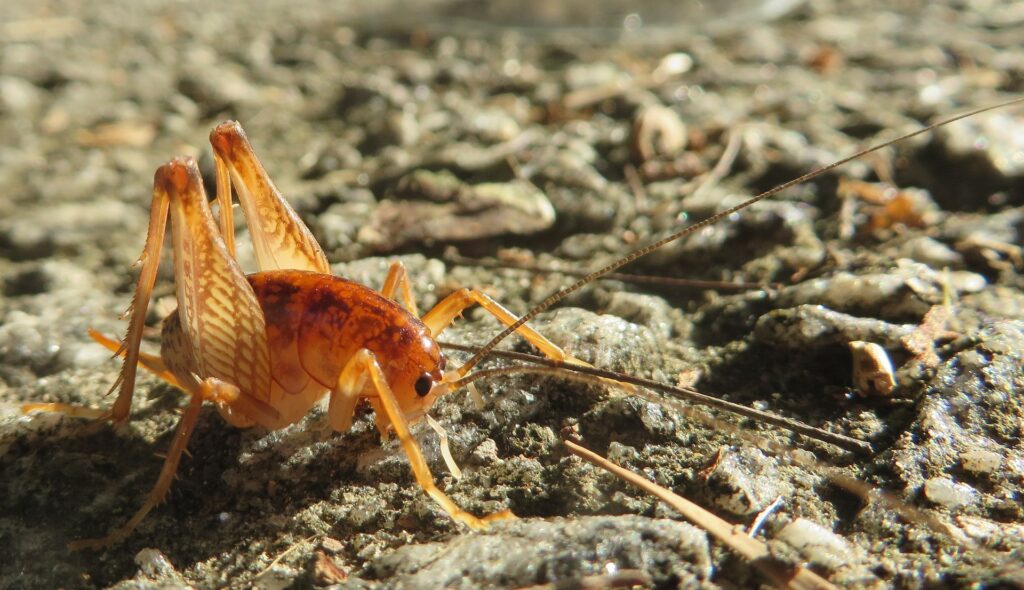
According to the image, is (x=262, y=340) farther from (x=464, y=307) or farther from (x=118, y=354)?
(x=464, y=307)

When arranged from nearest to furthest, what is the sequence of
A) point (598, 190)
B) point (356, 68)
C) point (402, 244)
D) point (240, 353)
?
1. point (240, 353)
2. point (402, 244)
3. point (598, 190)
4. point (356, 68)

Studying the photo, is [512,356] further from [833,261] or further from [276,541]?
[833,261]

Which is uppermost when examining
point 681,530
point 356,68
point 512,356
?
point 356,68

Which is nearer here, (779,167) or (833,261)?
(833,261)

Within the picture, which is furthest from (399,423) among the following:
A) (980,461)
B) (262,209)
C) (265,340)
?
(980,461)

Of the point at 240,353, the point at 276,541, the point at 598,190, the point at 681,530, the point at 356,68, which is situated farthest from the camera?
the point at 356,68

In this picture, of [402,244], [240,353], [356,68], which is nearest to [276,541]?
[240,353]

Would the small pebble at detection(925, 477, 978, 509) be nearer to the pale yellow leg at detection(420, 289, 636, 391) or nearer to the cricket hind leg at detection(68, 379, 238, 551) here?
the pale yellow leg at detection(420, 289, 636, 391)

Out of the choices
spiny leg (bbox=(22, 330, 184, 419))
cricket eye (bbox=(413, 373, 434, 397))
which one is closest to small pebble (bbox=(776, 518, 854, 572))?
cricket eye (bbox=(413, 373, 434, 397))
